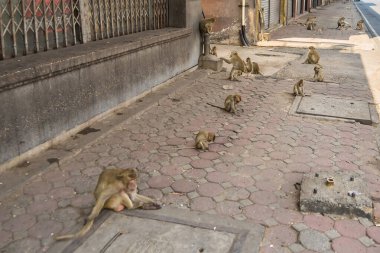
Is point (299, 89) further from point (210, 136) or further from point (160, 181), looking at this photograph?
point (160, 181)

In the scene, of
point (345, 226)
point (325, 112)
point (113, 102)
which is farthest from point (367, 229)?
point (113, 102)

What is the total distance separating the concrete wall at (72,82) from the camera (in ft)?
16.9

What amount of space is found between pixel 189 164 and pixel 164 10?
5.76 m

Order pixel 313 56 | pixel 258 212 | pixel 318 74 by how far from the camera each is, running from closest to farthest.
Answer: pixel 258 212 → pixel 318 74 → pixel 313 56

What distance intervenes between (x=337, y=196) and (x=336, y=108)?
4.03m

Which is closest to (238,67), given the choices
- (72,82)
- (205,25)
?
(205,25)

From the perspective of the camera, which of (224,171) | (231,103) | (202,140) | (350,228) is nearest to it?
(350,228)

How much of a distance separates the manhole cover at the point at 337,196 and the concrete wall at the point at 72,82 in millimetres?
3490

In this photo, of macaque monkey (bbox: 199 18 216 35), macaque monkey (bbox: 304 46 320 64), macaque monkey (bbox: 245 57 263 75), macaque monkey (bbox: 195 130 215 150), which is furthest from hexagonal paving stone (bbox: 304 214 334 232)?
macaque monkey (bbox: 304 46 320 64)

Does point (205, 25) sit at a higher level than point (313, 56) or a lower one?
higher

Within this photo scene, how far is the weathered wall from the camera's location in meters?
15.5

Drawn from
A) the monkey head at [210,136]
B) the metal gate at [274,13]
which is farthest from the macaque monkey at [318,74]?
the metal gate at [274,13]

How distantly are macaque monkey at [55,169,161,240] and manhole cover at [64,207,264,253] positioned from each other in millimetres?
82

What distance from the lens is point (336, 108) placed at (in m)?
8.11
